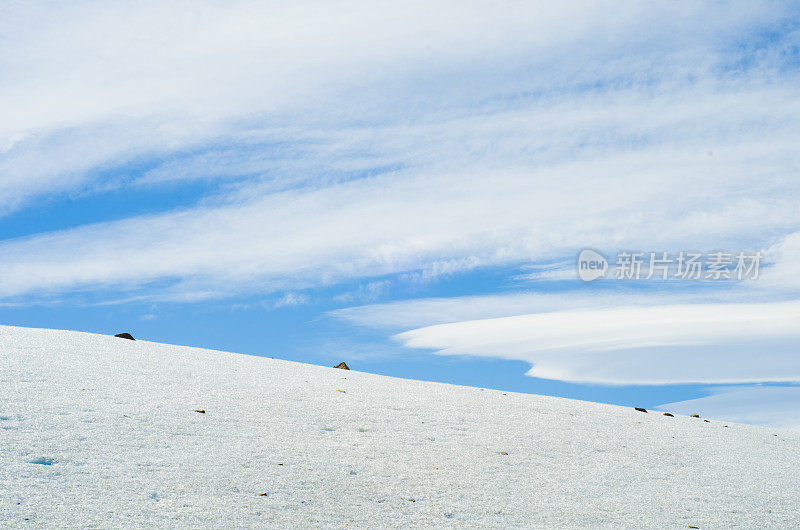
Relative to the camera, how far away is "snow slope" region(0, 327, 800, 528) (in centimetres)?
475

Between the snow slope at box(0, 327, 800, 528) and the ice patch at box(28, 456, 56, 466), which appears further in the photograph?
the ice patch at box(28, 456, 56, 466)

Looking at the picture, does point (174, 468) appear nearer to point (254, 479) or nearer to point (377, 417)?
point (254, 479)

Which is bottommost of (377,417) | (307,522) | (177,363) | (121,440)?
(307,522)

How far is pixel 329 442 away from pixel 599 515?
2551 mm

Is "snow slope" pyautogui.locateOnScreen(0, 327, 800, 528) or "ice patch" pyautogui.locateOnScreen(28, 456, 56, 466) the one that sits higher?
"snow slope" pyautogui.locateOnScreen(0, 327, 800, 528)

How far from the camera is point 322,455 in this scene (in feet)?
19.2

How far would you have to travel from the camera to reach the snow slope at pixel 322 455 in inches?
187

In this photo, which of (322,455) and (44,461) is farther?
(322,455)

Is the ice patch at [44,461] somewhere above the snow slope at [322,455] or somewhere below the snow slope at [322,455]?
below

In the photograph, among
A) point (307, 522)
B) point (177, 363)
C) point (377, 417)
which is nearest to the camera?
point (307, 522)

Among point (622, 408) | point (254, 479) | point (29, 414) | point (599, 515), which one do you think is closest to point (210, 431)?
point (254, 479)

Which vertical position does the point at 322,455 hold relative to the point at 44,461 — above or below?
above

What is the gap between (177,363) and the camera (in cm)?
856

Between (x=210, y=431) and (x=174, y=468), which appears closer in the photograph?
(x=174, y=468)
